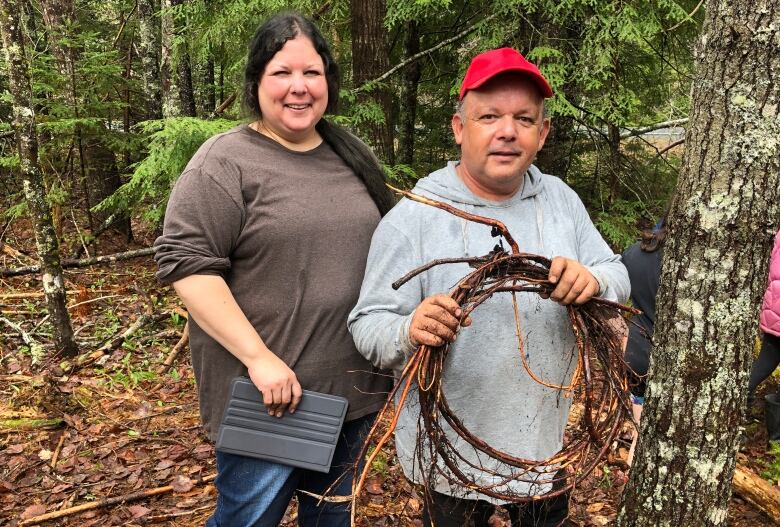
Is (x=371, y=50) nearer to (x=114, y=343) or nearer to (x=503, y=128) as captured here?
(x=503, y=128)

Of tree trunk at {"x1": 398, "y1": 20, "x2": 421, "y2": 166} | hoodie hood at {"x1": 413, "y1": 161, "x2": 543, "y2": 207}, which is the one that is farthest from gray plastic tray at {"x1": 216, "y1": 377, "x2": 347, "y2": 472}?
tree trunk at {"x1": 398, "y1": 20, "x2": 421, "y2": 166}

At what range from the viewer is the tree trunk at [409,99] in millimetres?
7160

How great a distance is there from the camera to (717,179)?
5.91 feet

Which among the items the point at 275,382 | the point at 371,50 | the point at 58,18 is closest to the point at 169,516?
the point at 275,382

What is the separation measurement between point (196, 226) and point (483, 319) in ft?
3.28

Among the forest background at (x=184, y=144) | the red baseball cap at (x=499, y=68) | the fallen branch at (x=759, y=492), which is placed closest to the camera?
the red baseball cap at (x=499, y=68)

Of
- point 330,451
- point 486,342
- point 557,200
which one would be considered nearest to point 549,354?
point 486,342

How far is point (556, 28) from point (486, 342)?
426 centimetres

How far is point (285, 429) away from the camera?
215cm

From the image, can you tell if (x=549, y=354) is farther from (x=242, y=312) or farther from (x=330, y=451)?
(x=242, y=312)

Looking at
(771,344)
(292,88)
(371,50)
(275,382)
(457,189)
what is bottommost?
(771,344)

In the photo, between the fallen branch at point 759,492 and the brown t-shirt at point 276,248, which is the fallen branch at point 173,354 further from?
the fallen branch at point 759,492

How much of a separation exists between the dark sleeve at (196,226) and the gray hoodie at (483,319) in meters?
0.50

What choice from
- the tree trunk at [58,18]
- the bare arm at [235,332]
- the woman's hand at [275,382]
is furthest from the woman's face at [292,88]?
the tree trunk at [58,18]
